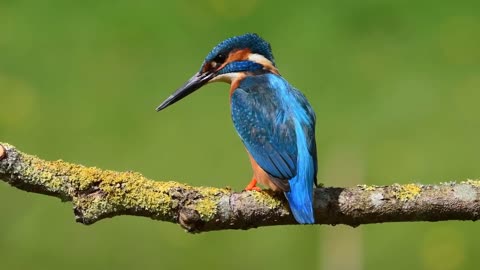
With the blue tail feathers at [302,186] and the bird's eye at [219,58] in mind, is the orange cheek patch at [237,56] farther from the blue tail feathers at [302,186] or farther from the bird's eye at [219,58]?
the blue tail feathers at [302,186]

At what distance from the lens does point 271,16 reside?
707 cm

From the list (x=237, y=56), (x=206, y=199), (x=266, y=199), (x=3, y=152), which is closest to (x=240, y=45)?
(x=237, y=56)

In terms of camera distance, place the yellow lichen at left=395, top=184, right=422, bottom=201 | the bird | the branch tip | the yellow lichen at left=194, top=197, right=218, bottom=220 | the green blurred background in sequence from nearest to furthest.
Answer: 1. the branch tip
2. the yellow lichen at left=194, top=197, right=218, bottom=220
3. the yellow lichen at left=395, top=184, right=422, bottom=201
4. the bird
5. the green blurred background

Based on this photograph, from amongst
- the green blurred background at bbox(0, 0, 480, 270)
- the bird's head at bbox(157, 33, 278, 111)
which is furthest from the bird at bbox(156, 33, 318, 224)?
the green blurred background at bbox(0, 0, 480, 270)

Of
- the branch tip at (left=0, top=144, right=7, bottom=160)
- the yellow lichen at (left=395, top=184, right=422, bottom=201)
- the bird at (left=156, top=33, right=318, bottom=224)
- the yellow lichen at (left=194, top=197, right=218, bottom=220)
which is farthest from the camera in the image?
the bird at (left=156, top=33, right=318, bottom=224)

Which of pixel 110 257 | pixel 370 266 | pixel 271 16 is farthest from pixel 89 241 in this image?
pixel 271 16

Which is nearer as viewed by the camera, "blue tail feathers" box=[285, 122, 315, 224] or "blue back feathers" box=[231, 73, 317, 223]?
"blue tail feathers" box=[285, 122, 315, 224]

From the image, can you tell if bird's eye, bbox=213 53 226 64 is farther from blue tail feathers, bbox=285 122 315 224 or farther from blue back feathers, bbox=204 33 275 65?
blue tail feathers, bbox=285 122 315 224

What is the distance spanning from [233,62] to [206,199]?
102 cm

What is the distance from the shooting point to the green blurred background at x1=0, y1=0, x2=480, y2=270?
17.4 ft

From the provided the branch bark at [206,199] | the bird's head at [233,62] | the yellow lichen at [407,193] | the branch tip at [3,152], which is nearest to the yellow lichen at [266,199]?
the branch bark at [206,199]

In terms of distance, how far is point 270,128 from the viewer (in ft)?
11.1

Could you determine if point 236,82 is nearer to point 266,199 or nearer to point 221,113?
point 266,199

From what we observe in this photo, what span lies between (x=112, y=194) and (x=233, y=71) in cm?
111
